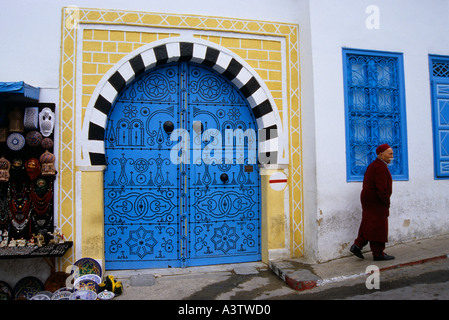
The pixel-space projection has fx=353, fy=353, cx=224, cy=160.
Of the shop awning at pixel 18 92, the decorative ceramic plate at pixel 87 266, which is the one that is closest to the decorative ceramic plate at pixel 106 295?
the decorative ceramic plate at pixel 87 266

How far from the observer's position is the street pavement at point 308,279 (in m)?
3.40

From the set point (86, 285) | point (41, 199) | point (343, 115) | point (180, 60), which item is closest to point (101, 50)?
point (180, 60)

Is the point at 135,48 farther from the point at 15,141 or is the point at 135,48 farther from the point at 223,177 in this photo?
the point at 223,177

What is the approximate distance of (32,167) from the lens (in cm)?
380

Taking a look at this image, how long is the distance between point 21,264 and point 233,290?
2283 millimetres

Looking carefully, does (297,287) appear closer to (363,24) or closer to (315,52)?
(315,52)

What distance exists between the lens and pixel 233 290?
12.1 ft

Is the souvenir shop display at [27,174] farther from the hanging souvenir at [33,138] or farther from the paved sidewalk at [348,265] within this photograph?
the paved sidewalk at [348,265]

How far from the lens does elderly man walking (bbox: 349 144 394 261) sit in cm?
391

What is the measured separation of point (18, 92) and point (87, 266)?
195 cm

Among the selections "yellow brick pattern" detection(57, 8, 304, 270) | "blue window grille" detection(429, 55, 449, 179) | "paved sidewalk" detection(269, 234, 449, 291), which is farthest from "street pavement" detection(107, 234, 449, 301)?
"blue window grille" detection(429, 55, 449, 179)

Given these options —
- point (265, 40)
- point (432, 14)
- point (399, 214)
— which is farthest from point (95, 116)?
point (432, 14)

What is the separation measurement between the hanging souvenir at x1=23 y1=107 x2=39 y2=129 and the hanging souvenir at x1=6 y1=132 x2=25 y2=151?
0.13 metres

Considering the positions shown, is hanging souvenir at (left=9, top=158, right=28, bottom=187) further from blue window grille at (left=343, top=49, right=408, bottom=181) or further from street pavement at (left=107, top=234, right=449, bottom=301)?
blue window grille at (left=343, top=49, right=408, bottom=181)
